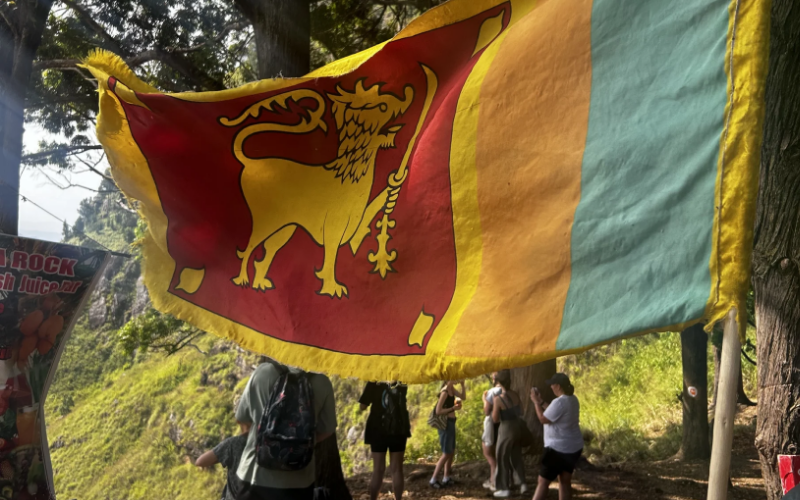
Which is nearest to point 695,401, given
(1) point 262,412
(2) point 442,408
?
(2) point 442,408

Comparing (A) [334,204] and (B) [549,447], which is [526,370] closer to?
(B) [549,447]

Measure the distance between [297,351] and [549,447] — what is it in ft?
12.0

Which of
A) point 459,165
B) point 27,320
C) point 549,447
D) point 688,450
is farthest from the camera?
point 688,450

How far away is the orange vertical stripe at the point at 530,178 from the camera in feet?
7.34

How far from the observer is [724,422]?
161 centimetres

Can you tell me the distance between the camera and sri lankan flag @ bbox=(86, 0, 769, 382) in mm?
1934

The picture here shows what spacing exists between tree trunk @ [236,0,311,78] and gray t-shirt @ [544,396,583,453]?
3717 millimetres

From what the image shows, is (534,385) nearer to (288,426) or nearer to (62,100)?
(288,426)

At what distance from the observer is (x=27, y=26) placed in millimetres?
6547

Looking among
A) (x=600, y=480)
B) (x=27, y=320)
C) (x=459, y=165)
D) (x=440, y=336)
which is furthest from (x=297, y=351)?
(x=600, y=480)

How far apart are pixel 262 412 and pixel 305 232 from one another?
119cm

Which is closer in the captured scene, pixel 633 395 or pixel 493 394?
pixel 493 394

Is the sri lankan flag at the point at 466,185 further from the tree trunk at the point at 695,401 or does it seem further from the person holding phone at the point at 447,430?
the tree trunk at the point at 695,401

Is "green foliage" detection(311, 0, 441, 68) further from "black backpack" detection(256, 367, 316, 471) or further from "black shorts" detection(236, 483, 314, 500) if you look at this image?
"black shorts" detection(236, 483, 314, 500)
